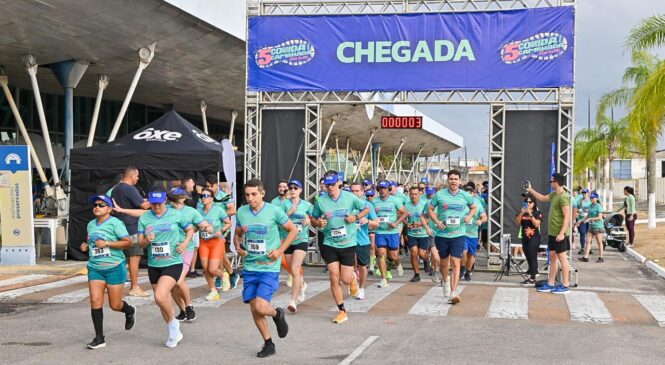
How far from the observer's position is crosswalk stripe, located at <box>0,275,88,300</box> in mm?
12578

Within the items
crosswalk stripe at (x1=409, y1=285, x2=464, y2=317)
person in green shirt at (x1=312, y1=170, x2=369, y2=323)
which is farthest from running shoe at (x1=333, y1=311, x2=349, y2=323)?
crosswalk stripe at (x1=409, y1=285, x2=464, y2=317)

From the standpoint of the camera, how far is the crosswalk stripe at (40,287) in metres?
12.6

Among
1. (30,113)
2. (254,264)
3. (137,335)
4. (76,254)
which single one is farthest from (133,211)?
(30,113)

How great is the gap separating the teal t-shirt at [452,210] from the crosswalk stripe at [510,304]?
4.11 feet

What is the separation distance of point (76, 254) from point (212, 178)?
23.7ft

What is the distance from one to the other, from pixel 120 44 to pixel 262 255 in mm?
15712

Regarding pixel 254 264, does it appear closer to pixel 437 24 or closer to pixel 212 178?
pixel 212 178

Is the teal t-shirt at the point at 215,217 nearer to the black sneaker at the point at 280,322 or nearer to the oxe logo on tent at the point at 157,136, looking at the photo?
the black sneaker at the point at 280,322

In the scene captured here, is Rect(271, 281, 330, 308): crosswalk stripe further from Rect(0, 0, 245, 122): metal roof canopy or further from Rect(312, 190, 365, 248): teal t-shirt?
Rect(0, 0, 245, 122): metal roof canopy

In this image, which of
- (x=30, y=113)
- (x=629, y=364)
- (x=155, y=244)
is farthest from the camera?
(x=30, y=113)

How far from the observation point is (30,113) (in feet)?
104

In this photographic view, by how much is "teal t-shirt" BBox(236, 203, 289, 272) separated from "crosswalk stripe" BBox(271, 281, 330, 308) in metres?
3.22

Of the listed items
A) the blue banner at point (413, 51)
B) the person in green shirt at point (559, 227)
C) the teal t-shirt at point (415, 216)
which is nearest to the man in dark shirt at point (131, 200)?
the teal t-shirt at point (415, 216)

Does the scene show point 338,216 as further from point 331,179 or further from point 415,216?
point 415,216
